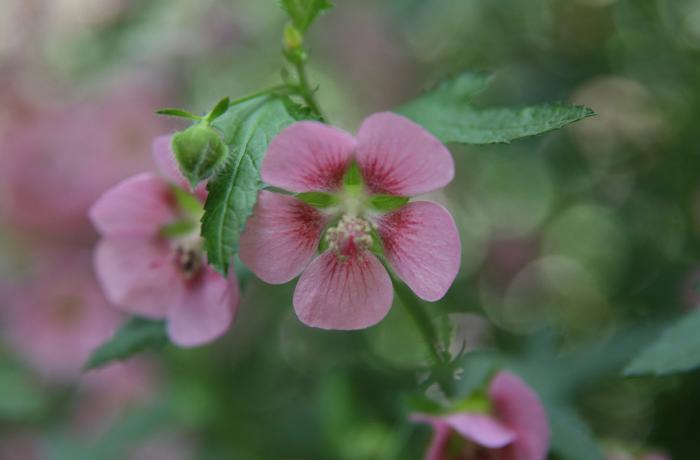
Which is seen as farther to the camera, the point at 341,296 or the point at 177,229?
the point at 177,229

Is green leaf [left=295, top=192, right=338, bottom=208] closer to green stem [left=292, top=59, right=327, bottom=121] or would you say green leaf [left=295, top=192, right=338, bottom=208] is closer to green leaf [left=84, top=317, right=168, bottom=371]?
green stem [left=292, top=59, right=327, bottom=121]

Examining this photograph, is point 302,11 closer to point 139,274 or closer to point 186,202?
point 186,202

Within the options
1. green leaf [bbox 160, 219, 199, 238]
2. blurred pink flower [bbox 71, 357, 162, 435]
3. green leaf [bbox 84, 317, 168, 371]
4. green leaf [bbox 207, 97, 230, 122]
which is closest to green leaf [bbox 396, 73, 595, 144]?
green leaf [bbox 207, 97, 230, 122]

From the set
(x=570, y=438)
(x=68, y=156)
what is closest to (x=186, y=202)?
(x=570, y=438)

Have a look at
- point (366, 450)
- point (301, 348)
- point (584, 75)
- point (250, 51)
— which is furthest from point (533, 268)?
point (250, 51)

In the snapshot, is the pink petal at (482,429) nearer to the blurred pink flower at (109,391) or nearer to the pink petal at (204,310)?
the pink petal at (204,310)

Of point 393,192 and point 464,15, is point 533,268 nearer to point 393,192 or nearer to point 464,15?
point 464,15
